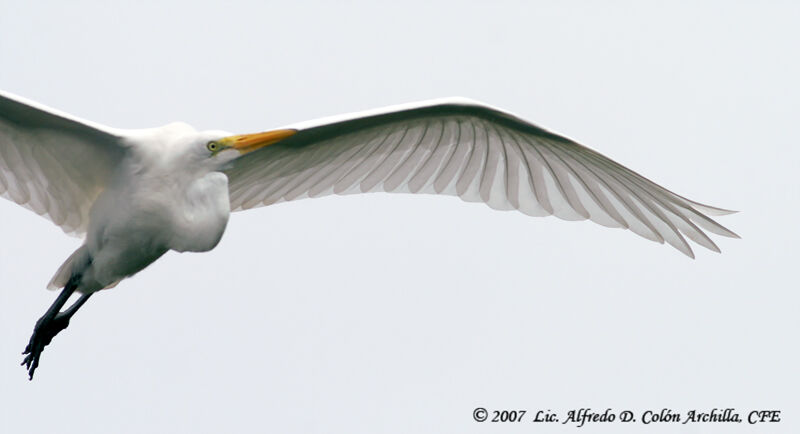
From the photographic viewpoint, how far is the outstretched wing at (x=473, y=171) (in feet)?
33.0

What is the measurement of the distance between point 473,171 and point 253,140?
212 cm

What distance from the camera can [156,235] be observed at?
9422 mm

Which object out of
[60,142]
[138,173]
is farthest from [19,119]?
[138,173]

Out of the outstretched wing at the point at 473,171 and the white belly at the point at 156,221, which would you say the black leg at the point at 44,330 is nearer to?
the white belly at the point at 156,221

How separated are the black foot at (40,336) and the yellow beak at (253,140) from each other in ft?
8.60

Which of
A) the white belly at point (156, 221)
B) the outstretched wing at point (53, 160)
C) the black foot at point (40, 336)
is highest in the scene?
the outstretched wing at point (53, 160)

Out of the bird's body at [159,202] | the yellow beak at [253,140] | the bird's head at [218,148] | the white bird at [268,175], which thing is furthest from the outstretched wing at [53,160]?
the yellow beak at [253,140]

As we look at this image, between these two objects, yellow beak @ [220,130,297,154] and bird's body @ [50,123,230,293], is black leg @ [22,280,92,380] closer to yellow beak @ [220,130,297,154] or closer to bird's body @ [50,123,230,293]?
bird's body @ [50,123,230,293]

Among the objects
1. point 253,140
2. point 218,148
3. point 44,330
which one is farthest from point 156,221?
point 44,330

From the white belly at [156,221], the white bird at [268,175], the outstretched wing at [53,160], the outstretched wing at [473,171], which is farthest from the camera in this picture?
the outstretched wing at [473,171]

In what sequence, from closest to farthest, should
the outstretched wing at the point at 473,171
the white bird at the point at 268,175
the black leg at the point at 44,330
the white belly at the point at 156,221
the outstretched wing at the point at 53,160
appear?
1. the white belly at the point at 156,221
2. the white bird at the point at 268,175
3. the outstretched wing at the point at 53,160
4. the outstretched wing at the point at 473,171
5. the black leg at the point at 44,330

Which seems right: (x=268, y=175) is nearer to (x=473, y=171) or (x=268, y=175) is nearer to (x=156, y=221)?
(x=156, y=221)

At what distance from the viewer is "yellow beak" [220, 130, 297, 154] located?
927cm

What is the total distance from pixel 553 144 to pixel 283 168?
2192mm
